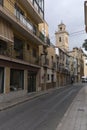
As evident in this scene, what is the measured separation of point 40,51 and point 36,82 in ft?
17.5

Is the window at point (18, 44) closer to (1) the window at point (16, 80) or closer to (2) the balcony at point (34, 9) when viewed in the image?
(1) the window at point (16, 80)

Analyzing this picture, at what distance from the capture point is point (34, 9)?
96.0ft

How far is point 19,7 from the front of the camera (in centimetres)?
2675

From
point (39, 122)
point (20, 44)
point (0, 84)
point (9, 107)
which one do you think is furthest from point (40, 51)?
point (39, 122)

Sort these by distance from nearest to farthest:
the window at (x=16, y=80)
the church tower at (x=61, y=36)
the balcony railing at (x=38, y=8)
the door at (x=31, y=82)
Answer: the window at (x=16, y=80) < the balcony railing at (x=38, y=8) < the door at (x=31, y=82) < the church tower at (x=61, y=36)

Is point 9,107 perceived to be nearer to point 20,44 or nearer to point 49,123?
point 49,123

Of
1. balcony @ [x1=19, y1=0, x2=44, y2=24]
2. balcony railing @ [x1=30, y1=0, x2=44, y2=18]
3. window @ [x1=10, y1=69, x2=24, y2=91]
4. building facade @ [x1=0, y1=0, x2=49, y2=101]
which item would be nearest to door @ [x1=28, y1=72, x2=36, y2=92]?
building facade @ [x1=0, y1=0, x2=49, y2=101]

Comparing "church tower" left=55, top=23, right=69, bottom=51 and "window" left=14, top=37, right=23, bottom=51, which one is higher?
"church tower" left=55, top=23, right=69, bottom=51

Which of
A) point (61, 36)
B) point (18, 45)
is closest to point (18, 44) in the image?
point (18, 45)

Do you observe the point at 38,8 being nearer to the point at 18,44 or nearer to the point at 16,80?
the point at 18,44

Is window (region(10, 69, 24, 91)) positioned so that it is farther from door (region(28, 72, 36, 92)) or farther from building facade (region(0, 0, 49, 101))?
door (region(28, 72, 36, 92))

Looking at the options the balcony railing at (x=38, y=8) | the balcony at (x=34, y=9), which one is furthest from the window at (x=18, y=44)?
the balcony railing at (x=38, y=8)

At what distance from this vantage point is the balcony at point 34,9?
27089mm

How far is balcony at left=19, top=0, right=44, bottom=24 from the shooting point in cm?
2709
